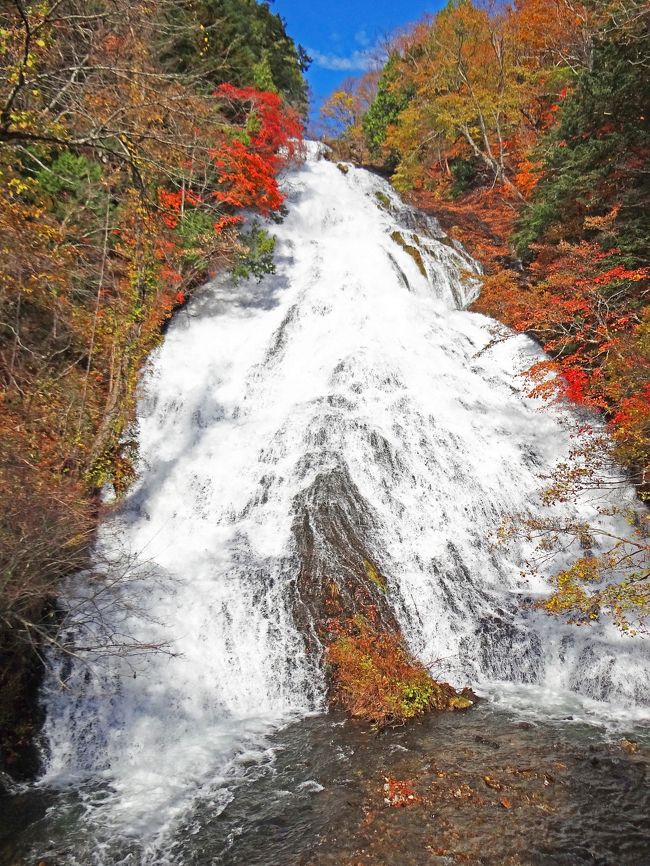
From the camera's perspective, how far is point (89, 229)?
43.0 ft

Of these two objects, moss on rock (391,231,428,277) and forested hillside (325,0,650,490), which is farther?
moss on rock (391,231,428,277)

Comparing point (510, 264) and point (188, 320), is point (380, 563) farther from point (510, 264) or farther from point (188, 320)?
point (510, 264)

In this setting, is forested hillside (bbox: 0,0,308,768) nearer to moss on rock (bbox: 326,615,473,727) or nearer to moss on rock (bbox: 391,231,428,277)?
moss on rock (bbox: 326,615,473,727)

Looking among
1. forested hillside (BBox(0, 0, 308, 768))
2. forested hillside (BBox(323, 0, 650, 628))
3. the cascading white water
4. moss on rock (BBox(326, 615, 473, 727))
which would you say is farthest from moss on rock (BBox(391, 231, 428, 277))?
moss on rock (BBox(326, 615, 473, 727))

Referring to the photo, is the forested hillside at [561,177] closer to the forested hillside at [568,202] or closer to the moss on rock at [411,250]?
the forested hillside at [568,202]

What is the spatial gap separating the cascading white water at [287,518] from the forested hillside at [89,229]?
126 centimetres

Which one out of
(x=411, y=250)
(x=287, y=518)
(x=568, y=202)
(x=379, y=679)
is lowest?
(x=379, y=679)

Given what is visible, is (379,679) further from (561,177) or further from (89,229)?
(561,177)

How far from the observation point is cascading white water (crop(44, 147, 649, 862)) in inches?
271

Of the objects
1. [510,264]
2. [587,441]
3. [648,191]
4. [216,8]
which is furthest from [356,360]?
[216,8]

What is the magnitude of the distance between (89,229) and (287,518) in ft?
32.6

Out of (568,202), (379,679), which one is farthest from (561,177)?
(379,679)

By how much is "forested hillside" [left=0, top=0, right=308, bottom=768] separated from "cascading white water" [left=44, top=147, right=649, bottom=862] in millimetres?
1265

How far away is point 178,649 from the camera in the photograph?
782cm
